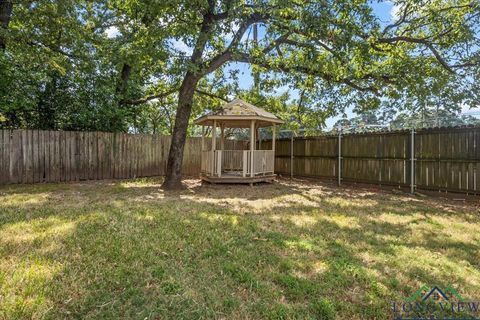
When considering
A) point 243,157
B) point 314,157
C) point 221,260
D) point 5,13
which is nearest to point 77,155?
point 5,13

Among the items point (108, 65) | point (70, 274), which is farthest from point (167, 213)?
point (108, 65)

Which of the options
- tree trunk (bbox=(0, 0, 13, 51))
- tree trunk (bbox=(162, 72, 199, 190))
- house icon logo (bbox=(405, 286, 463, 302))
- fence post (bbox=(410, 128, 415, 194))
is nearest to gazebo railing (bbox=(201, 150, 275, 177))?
tree trunk (bbox=(162, 72, 199, 190))

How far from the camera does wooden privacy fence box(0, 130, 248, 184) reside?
786 centimetres

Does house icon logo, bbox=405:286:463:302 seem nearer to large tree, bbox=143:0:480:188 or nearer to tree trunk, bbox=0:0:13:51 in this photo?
large tree, bbox=143:0:480:188

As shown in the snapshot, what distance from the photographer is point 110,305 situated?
2039mm

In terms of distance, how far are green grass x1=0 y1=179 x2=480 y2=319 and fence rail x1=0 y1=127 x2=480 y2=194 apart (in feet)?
6.96

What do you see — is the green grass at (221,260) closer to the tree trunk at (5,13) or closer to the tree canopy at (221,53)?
the tree canopy at (221,53)

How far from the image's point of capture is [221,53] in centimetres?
788

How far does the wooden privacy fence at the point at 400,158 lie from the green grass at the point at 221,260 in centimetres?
191

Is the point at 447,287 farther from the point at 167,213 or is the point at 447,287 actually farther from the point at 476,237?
the point at 167,213

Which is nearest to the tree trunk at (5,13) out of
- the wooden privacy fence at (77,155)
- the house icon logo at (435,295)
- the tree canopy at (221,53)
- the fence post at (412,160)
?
the tree canopy at (221,53)

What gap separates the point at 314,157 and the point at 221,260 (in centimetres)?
853

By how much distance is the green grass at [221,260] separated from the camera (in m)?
2.09

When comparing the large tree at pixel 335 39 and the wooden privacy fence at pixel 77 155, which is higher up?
the large tree at pixel 335 39
